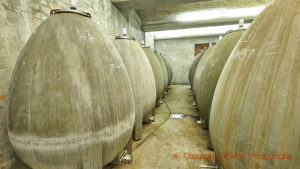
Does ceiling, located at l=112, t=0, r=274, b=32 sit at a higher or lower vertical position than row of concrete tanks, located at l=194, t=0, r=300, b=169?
higher

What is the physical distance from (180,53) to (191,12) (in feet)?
13.6

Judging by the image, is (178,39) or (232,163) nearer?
(232,163)

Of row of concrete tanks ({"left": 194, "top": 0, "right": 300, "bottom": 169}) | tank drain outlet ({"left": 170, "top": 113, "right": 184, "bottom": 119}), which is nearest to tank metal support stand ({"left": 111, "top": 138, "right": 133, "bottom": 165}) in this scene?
row of concrete tanks ({"left": 194, "top": 0, "right": 300, "bottom": 169})

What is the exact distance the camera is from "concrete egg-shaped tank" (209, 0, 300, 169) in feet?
1.93

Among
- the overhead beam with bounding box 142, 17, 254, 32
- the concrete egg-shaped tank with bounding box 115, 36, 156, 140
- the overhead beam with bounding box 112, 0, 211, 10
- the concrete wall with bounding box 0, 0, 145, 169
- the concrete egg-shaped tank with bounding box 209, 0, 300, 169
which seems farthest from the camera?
the overhead beam with bounding box 142, 17, 254, 32

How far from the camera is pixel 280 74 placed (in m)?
0.62

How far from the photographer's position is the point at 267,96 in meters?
0.65

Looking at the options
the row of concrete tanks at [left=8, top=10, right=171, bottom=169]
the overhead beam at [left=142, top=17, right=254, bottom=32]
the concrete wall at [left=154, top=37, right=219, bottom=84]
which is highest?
the overhead beam at [left=142, top=17, right=254, bottom=32]

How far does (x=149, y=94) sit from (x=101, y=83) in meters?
1.11

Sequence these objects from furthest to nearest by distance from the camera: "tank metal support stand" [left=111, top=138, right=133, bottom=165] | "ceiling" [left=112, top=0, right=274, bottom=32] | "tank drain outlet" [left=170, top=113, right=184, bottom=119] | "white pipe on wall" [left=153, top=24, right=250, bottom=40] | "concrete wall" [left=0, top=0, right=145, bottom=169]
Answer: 1. "white pipe on wall" [left=153, top=24, right=250, bottom=40]
2. "ceiling" [left=112, top=0, right=274, bottom=32]
3. "tank drain outlet" [left=170, top=113, right=184, bottom=119]
4. "tank metal support stand" [left=111, top=138, right=133, bottom=165]
5. "concrete wall" [left=0, top=0, right=145, bottom=169]

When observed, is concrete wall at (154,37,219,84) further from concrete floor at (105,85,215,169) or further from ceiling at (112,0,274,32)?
concrete floor at (105,85,215,169)

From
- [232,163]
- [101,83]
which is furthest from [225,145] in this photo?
[101,83]

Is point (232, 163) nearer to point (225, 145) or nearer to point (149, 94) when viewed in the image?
point (225, 145)

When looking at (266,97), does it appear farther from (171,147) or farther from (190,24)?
(190,24)
